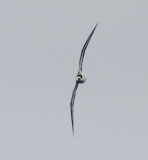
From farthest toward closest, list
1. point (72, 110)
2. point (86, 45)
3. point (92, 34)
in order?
point (72, 110), point (86, 45), point (92, 34)

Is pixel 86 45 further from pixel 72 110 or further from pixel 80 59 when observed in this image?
pixel 72 110

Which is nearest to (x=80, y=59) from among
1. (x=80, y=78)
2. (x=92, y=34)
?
(x=80, y=78)

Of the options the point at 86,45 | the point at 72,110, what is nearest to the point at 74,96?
the point at 72,110

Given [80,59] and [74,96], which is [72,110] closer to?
[74,96]

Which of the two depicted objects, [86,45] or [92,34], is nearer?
[92,34]

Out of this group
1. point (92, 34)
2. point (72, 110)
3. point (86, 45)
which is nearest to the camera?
point (92, 34)

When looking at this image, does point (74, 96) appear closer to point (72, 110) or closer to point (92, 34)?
point (72, 110)

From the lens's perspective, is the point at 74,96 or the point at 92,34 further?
the point at 74,96
